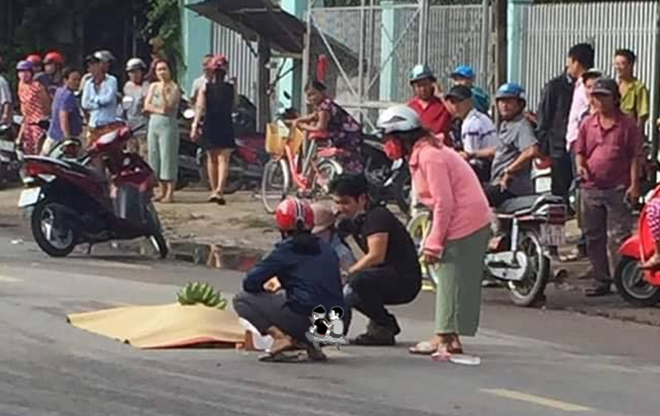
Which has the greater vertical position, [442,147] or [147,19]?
[147,19]

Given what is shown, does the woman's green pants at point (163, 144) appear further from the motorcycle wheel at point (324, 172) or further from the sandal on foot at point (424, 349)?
the sandal on foot at point (424, 349)

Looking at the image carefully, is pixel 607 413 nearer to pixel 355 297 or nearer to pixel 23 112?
pixel 355 297

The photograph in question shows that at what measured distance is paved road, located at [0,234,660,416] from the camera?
9125mm

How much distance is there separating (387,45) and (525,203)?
363 inches

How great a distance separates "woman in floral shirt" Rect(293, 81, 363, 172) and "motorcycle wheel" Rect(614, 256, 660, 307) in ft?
20.5

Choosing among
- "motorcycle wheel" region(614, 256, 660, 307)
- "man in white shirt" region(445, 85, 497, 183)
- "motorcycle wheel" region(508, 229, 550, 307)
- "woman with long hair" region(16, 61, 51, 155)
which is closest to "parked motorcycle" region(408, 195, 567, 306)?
"motorcycle wheel" region(508, 229, 550, 307)

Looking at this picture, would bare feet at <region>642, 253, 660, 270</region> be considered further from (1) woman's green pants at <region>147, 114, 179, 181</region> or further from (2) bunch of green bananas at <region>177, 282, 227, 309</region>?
(1) woman's green pants at <region>147, 114, 179, 181</region>

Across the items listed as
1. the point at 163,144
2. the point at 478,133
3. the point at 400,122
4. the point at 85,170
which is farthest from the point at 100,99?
the point at 400,122

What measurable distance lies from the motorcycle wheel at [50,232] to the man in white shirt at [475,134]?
12.6 feet

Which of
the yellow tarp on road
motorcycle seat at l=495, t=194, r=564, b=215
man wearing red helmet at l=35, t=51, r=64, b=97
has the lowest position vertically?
the yellow tarp on road

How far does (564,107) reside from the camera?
1617cm

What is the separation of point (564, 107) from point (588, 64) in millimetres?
598

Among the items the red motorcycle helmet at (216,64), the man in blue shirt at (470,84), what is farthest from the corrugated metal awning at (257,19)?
the man in blue shirt at (470,84)

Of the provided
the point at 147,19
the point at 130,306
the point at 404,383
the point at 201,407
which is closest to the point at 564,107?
the point at 130,306
